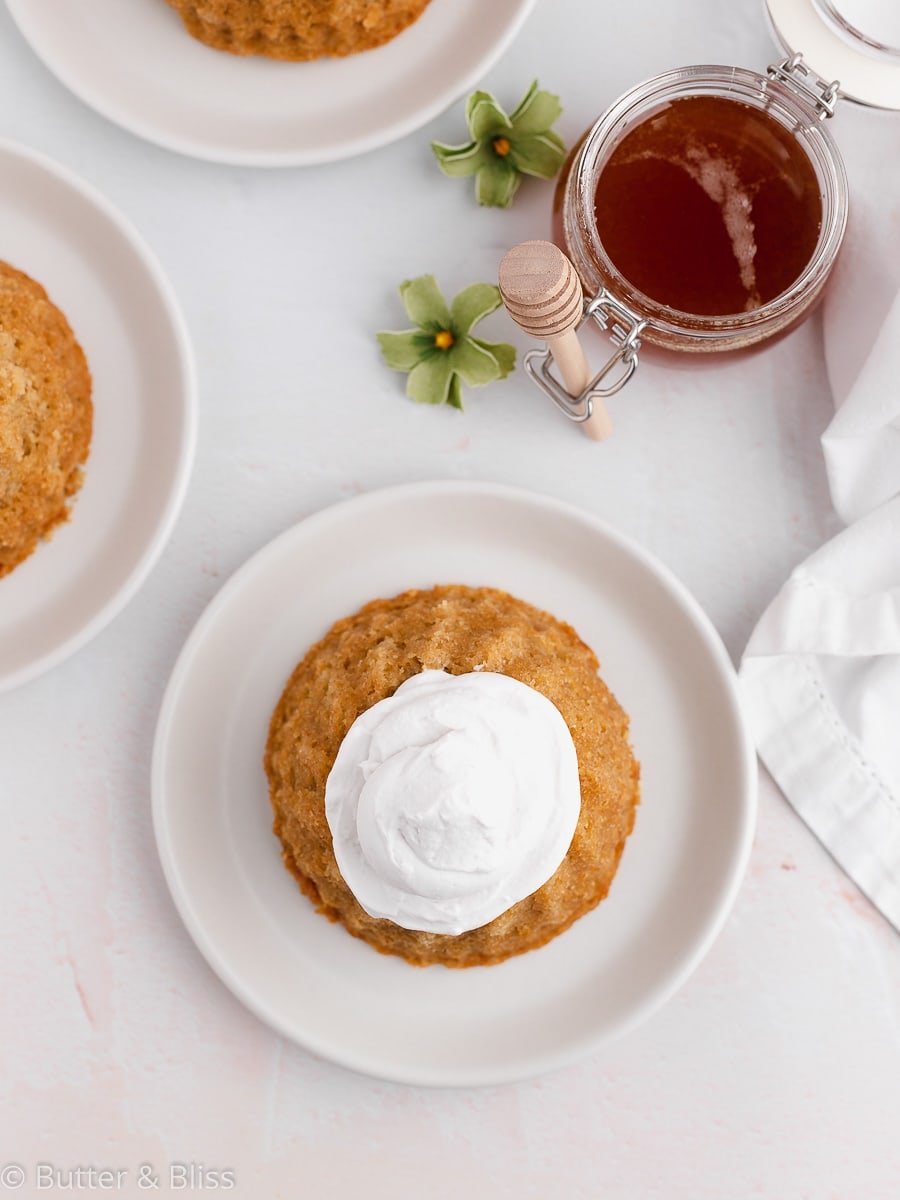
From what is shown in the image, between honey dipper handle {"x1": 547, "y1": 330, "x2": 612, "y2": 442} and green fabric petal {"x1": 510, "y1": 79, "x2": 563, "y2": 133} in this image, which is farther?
green fabric petal {"x1": 510, "y1": 79, "x2": 563, "y2": 133}

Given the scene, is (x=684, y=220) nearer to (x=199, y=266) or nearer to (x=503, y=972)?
(x=199, y=266)

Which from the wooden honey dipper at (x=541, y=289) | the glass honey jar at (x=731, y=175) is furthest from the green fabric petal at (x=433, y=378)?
the wooden honey dipper at (x=541, y=289)

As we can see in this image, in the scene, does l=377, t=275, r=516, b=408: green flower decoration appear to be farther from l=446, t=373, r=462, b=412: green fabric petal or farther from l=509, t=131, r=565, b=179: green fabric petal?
l=509, t=131, r=565, b=179: green fabric petal

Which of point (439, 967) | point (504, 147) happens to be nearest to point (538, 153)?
point (504, 147)

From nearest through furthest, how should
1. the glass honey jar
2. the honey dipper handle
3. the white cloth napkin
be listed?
the honey dipper handle, the glass honey jar, the white cloth napkin

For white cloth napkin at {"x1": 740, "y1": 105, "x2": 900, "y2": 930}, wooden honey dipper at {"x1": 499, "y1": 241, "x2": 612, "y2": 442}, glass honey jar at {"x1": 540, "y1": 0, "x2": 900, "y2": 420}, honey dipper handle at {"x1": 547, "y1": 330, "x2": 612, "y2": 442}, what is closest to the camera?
wooden honey dipper at {"x1": 499, "y1": 241, "x2": 612, "y2": 442}

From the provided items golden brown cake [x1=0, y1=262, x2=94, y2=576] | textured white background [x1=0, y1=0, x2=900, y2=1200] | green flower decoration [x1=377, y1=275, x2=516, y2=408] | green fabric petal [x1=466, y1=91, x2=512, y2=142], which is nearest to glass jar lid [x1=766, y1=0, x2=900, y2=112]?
textured white background [x1=0, y1=0, x2=900, y2=1200]

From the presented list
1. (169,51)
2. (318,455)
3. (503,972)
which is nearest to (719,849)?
(503,972)

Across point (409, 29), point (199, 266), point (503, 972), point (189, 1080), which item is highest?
point (409, 29)
